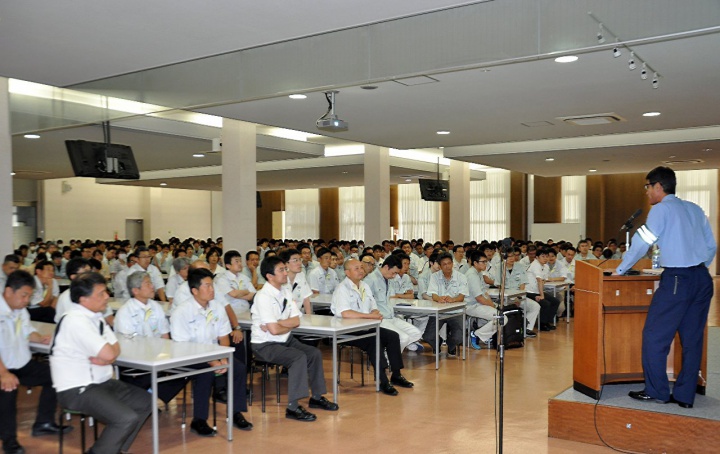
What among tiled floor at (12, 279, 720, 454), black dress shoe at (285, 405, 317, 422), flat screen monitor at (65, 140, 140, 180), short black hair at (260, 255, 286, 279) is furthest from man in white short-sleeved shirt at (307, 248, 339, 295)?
black dress shoe at (285, 405, 317, 422)

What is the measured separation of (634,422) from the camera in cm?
439

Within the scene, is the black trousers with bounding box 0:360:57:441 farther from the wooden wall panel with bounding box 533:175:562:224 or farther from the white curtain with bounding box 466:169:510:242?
the wooden wall panel with bounding box 533:175:562:224

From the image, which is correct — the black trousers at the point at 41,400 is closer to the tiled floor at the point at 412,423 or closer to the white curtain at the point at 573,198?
the tiled floor at the point at 412,423

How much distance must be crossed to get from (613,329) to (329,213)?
20.1m

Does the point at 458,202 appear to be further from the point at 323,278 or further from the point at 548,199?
the point at 323,278

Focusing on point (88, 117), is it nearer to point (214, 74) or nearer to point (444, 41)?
point (214, 74)

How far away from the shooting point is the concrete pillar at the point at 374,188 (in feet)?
43.8

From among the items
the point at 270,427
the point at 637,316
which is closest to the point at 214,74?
the point at 270,427

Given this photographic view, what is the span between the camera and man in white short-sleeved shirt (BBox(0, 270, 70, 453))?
14.3 ft

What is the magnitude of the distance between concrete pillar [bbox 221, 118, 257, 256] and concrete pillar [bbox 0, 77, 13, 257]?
10.4ft

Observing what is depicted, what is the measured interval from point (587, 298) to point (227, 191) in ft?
20.2

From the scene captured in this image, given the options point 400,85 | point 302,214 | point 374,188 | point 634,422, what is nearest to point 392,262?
point 400,85

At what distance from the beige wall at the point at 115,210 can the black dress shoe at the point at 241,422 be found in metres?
18.4

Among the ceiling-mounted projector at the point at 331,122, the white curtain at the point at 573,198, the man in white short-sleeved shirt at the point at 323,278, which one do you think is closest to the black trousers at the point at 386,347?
the ceiling-mounted projector at the point at 331,122
